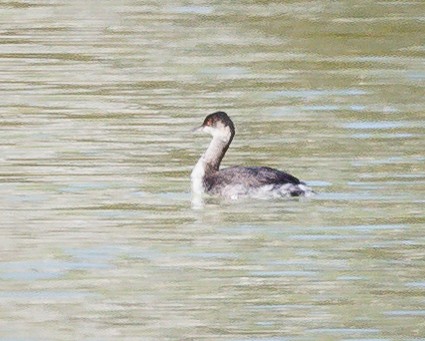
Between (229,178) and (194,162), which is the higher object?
(229,178)

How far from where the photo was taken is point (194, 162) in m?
16.9

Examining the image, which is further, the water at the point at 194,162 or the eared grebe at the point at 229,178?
the eared grebe at the point at 229,178

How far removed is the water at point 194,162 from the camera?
11.5 meters

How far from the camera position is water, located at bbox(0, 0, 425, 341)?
11484 millimetres

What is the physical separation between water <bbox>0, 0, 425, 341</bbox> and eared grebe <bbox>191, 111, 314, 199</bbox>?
110 mm

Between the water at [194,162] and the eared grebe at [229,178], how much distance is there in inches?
4.3

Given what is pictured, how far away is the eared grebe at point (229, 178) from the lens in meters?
14.7

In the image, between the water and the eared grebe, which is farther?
the eared grebe

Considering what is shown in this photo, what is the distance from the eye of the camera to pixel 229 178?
49.7ft

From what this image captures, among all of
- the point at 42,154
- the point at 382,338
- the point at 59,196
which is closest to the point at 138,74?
the point at 42,154

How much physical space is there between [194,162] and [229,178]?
1.74m

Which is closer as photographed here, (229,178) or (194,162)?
(229,178)

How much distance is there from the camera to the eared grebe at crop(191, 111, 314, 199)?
14656mm

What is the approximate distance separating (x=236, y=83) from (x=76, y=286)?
9.32 metres
